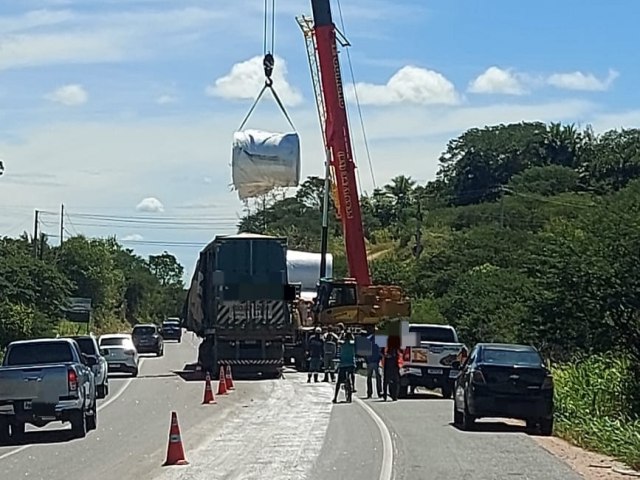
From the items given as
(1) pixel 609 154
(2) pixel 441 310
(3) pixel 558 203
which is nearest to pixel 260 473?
(2) pixel 441 310

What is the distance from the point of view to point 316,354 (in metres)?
43.8

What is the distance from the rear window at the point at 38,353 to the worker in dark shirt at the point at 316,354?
18241mm

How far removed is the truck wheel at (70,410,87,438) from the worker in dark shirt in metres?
19.0

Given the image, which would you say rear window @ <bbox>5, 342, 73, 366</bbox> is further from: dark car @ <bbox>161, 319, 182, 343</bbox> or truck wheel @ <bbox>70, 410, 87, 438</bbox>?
dark car @ <bbox>161, 319, 182, 343</bbox>

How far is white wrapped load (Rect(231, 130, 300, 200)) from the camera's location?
4025 centimetres

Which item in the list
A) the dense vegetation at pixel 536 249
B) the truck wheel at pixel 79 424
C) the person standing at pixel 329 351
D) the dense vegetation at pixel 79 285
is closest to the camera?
the truck wheel at pixel 79 424

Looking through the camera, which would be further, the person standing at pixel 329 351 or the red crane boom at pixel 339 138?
the person standing at pixel 329 351

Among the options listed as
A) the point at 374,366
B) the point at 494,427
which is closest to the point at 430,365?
the point at 374,366

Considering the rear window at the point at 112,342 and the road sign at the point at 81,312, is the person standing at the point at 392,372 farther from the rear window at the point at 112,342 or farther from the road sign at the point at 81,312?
the road sign at the point at 81,312

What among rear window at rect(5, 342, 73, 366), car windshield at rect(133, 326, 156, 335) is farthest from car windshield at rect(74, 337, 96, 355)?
car windshield at rect(133, 326, 156, 335)

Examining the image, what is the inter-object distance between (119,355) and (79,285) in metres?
71.6

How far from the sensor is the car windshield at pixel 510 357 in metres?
24.7

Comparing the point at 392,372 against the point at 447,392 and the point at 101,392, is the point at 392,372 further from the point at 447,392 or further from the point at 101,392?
the point at 101,392

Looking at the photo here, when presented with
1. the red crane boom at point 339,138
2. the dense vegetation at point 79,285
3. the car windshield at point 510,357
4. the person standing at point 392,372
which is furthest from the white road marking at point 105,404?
the dense vegetation at point 79,285
